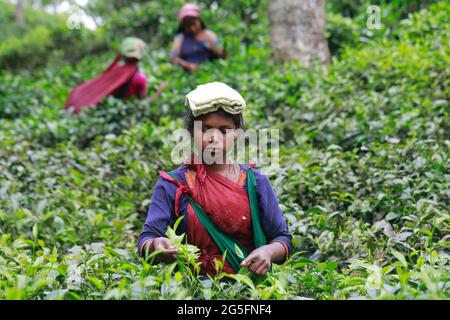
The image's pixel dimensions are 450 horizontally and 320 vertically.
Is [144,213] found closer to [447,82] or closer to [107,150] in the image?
[107,150]

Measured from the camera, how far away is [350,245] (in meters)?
2.97

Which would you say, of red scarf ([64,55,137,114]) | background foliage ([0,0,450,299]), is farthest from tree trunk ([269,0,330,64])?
red scarf ([64,55,137,114])

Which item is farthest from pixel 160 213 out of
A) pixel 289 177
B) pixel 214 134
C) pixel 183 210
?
pixel 289 177

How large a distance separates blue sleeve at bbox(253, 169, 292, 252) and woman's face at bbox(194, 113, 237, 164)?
0.19 metres

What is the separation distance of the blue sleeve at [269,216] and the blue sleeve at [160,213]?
32cm

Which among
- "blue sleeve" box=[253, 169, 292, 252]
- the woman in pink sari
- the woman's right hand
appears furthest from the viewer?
the woman in pink sari

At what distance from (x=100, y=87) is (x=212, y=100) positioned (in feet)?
13.7

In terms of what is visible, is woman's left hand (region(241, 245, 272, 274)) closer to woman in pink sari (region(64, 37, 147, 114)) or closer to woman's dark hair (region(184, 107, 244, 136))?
woman's dark hair (region(184, 107, 244, 136))

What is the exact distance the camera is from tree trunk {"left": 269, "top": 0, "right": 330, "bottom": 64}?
643 cm

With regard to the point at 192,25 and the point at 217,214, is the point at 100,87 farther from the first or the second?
the point at 217,214

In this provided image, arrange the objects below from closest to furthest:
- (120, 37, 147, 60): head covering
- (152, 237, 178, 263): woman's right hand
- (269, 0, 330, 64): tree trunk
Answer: (152, 237, 178, 263): woman's right hand, (120, 37, 147, 60): head covering, (269, 0, 330, 64): tree trunk

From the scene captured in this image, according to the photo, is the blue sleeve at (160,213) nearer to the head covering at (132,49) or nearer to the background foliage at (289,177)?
the background foliage at (289,177)
